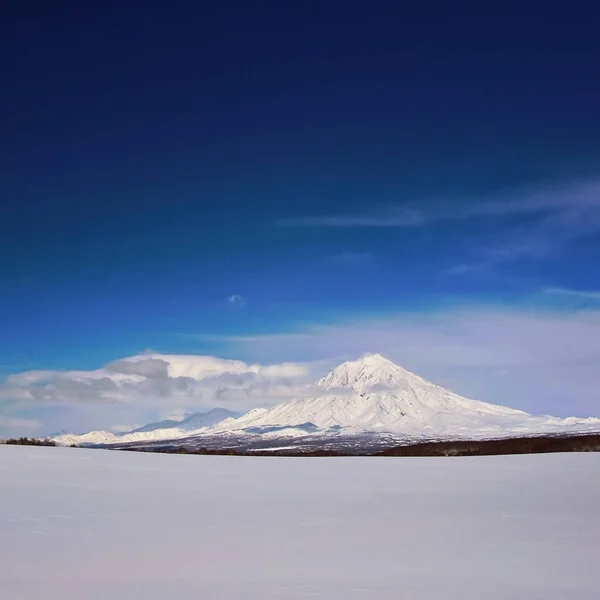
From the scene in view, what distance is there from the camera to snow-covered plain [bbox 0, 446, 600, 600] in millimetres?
6840

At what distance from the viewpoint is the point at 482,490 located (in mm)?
13945

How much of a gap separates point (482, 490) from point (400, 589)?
25.5ft

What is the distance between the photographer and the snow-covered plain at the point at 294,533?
6.84 metres

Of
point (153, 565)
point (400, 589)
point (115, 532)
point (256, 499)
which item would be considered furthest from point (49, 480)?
point (400, 589)

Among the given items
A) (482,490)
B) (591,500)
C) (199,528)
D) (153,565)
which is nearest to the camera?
(153,565)

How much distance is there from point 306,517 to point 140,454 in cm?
1138

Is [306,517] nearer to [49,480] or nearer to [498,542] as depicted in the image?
[498,542]

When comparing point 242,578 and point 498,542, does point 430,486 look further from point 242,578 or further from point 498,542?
point 242,578

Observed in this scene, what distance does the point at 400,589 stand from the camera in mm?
6727

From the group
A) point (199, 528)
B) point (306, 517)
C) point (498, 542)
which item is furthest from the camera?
point (306, 517)

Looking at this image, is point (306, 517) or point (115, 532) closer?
point (115, 532)

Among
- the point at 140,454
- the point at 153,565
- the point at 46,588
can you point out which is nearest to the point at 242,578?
the point at 153,565

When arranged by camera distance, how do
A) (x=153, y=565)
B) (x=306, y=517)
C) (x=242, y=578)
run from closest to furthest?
(x=242, y=578) → (x=153, y=565) → (x=306, y=517)

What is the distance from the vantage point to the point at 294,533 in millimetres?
9438
